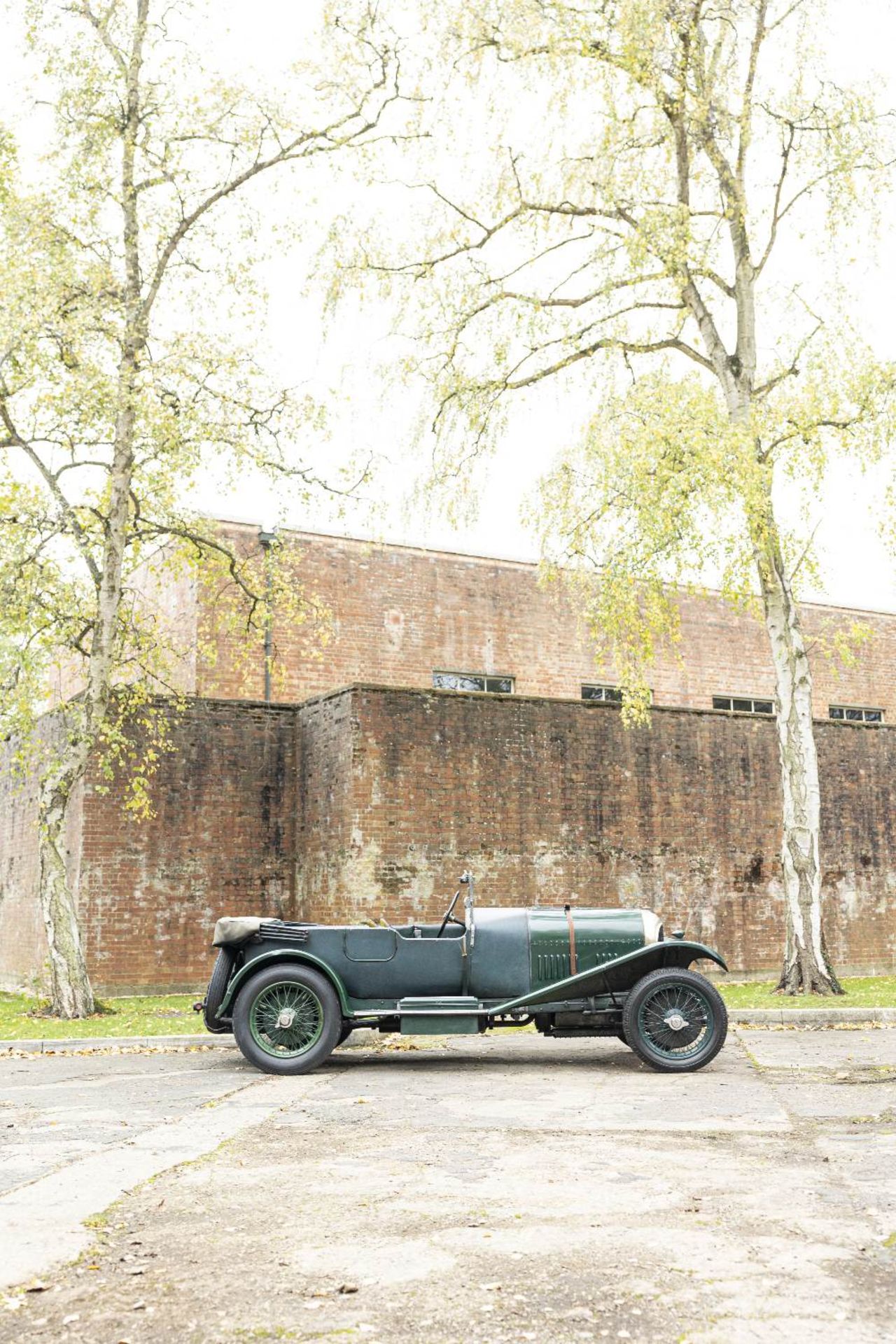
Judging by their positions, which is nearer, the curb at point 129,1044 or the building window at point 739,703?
the curb at point 129,1044

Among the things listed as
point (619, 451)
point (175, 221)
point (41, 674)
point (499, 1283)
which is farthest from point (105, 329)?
point (499, 1283)

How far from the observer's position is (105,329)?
13.3 meters

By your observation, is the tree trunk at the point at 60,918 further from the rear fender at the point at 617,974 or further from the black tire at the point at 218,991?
the rear fender at the point at 617,974

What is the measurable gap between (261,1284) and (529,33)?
15.0m

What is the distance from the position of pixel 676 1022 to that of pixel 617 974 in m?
0.54

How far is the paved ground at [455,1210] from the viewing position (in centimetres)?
347

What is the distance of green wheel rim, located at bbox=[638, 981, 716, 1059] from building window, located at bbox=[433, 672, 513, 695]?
13146 mm

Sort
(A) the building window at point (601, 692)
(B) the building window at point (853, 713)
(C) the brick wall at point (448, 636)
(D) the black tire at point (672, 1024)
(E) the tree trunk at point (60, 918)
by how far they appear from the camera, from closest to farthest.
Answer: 1. (D) the black tire at point (672, 1024)
2. (E) the tree trunk at point (60, 918)
3. (C) the brick wall at point (448, 636)
4. (A) the building window at point (601, 692)
5. (B) the building window at point (853, 713)

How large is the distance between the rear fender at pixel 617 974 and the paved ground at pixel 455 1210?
68cm

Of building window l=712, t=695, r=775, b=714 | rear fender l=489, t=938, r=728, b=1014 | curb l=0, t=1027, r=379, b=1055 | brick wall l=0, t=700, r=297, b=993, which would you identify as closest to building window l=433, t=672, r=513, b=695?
building window l=712, t=695, r=775, b=714

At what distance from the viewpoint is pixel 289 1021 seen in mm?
8836

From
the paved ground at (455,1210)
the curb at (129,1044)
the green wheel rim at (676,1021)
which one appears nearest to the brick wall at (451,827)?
the curb at (129,1044)

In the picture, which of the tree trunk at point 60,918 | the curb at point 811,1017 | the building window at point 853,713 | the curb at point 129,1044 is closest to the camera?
the curb at point 129,1044

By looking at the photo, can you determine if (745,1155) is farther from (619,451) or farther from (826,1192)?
(619,451)
